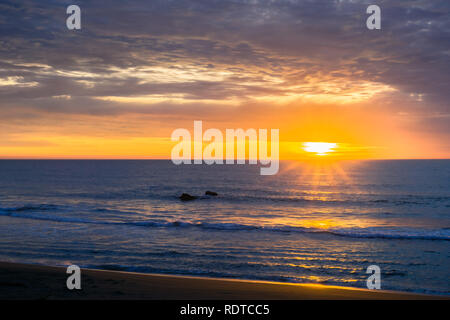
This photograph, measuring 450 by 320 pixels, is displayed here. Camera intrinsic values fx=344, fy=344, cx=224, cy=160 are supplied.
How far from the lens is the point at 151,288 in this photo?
10.7 metres

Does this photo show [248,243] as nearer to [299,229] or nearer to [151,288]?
[299,229]

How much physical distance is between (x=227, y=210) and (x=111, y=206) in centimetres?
1255

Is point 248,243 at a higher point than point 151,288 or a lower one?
lower

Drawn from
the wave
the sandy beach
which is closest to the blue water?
the wave

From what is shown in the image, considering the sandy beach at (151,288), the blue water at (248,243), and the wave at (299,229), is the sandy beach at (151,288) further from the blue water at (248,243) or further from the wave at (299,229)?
the wave at (299,229)

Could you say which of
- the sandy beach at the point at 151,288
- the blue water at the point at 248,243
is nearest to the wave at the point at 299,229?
the blue water at the point at 248,243

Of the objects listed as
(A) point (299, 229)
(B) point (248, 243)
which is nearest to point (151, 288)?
(B) point (248, 243)

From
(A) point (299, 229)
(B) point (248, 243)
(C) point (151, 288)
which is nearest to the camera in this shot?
(C) point (151, 288)

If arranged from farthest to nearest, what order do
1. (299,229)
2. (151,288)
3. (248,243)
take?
(299,229)
(248,243)
(151,288)

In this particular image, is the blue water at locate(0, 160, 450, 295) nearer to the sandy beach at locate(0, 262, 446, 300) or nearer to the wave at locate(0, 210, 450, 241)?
the wave at locate(0, 210, 450, 241)
